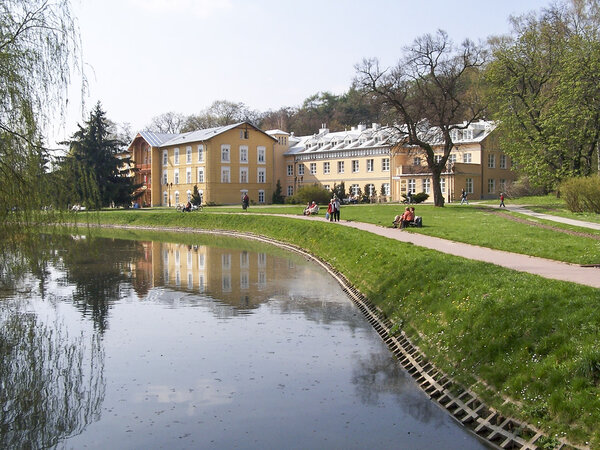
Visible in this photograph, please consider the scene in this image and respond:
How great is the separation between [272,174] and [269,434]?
71372mm

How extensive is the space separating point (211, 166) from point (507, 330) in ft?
214

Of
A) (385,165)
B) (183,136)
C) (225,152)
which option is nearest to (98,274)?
(385,165)

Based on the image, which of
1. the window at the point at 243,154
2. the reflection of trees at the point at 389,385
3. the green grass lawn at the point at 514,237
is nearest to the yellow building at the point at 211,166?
the window at the point at 243,154

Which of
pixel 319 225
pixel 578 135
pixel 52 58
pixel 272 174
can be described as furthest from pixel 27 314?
pixel 272 174

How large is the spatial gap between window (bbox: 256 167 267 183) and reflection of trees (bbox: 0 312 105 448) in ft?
210

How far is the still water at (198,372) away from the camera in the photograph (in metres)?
8.59

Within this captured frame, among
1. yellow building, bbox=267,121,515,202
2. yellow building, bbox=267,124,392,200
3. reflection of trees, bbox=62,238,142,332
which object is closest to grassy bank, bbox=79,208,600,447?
reflection of trees, bbox=62,238,142,332

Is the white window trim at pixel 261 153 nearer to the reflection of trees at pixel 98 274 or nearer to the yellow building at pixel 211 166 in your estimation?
the yellow building at pixel 211 166

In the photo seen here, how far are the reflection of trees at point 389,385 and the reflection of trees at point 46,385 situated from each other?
4.38m

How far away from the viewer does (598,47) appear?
4044 centimetres

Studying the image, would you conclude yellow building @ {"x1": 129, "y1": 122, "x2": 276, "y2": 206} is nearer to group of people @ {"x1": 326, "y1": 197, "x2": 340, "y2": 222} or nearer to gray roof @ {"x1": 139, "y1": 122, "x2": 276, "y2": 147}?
gray roof @ {"x1": 139, "y1": 122, "x2": 276, "y2": 147}

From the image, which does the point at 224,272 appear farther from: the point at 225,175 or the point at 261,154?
the point at 261,154

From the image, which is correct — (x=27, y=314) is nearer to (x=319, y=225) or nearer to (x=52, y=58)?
→ (x=52, y=58)

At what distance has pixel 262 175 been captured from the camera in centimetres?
7825
